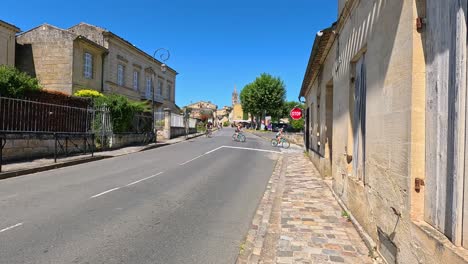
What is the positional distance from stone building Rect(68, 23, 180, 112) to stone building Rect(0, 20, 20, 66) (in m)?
8.78

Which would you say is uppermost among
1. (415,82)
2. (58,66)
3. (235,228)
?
(58,66)

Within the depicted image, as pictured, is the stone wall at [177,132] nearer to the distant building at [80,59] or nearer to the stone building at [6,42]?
the distant building at [80,59]

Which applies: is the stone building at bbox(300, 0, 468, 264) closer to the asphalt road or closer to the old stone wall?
the asphalt road

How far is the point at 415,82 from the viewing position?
3398 millimetres

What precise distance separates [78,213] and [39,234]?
1.25 metres

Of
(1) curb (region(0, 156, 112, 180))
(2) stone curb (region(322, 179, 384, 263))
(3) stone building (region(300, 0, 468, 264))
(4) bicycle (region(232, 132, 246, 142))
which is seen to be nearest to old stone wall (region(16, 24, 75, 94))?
(4) bicycle (region(232, 132, 246, 142))

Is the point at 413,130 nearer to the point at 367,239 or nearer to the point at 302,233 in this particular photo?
the point at 367,239

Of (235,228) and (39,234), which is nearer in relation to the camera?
(39,234)

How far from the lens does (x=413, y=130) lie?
3402mm

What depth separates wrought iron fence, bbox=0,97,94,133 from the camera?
13133 millimetres

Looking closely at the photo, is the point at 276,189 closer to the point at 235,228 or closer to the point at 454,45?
the point at 235,228

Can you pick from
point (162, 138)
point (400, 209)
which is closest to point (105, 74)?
point (162, 138)

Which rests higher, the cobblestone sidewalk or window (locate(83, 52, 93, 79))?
window (locate(83, 52, 93, 79))

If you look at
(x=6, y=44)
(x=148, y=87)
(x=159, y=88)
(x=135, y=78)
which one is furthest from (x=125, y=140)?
(x=159, y=88)
